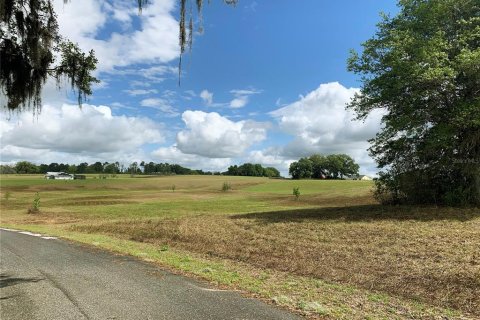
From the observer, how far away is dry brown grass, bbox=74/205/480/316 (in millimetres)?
10133

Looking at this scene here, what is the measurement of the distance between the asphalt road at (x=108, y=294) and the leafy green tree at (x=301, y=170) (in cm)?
14822

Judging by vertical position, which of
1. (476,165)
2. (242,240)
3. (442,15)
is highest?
(442,15)

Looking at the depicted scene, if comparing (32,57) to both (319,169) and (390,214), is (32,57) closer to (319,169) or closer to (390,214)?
(390,214)

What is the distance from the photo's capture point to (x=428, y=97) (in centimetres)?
2067

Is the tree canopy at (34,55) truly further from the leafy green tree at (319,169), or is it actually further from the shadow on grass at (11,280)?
the leafy green tree at (319,169)

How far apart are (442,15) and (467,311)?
58.2 feet

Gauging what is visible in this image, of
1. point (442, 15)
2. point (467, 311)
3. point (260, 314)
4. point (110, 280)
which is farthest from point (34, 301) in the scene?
point (442, 15)

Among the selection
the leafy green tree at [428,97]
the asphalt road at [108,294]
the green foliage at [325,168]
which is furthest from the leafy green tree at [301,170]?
the asphalt road at [108,294]

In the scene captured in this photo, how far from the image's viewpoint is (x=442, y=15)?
69.5 feet

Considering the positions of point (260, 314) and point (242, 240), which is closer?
point (260, 314)

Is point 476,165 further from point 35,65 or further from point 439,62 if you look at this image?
point 35,65

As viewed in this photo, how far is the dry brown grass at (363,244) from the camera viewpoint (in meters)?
10.1

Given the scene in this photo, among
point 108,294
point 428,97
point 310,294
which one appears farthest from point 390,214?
point 108,294

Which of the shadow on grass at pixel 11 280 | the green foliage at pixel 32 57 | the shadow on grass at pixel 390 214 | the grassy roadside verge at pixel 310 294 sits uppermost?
the green foliage at pixel 32 57
